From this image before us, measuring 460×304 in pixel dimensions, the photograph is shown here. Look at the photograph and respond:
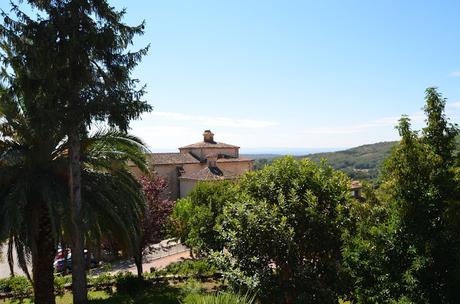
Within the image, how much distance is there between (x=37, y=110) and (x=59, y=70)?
1285 mm

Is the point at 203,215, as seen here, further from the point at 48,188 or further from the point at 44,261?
the point at 48,188

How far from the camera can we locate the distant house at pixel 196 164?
45447 millimetres

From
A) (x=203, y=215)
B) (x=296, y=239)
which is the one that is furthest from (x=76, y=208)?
(x=203, y=215)

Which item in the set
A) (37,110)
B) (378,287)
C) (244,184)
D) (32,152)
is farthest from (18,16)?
(378,287)

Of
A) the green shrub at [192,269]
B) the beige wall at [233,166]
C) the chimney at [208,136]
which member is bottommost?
the green shrub at [192,269]

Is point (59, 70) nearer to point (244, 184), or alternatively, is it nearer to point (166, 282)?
point (244, 184)

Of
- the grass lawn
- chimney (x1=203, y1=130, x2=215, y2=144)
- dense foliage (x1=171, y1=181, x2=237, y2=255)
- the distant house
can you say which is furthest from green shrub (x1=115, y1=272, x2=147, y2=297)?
chimney (x1=203, y1=130, x2=215, y2=144)

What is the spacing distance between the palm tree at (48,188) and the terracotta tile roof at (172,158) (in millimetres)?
32923

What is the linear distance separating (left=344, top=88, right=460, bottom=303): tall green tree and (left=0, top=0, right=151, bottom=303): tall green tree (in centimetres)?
744

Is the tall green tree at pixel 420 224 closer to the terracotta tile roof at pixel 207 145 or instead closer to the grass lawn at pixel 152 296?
the grass lawn at pixel 152 296

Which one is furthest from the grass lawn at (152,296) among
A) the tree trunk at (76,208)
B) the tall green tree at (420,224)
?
the tall green tree at (420,224)

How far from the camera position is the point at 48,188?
39.3ft

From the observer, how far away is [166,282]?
779 inches

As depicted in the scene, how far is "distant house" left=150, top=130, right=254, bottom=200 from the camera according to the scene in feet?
149
